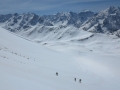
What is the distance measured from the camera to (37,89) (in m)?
11.8

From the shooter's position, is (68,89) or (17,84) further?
(68,89)

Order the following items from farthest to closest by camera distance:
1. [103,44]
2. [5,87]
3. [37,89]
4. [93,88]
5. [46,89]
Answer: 1. [103,44]
2. [93,88]
3. [46,89]
4. [37,89]
5. [5,87]

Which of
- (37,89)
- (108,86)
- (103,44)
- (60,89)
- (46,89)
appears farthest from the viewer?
(103,44)

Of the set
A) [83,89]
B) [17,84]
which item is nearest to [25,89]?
[17,84]

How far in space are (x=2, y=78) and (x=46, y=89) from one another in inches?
154

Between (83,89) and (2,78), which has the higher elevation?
(2,78)

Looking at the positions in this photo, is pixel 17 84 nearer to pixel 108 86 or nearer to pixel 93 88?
pixel 93 88

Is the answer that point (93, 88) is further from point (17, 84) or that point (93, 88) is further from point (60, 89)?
point (17, 84)

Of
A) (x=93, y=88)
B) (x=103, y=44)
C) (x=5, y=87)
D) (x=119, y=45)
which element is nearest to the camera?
(x=5, y=87)

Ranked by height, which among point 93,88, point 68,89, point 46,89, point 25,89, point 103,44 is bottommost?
point 103,44

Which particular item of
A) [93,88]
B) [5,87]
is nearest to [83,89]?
[93,88]

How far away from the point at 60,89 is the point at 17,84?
5.21 m

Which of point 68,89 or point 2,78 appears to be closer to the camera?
point 2,78

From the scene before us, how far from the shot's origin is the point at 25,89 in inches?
429
